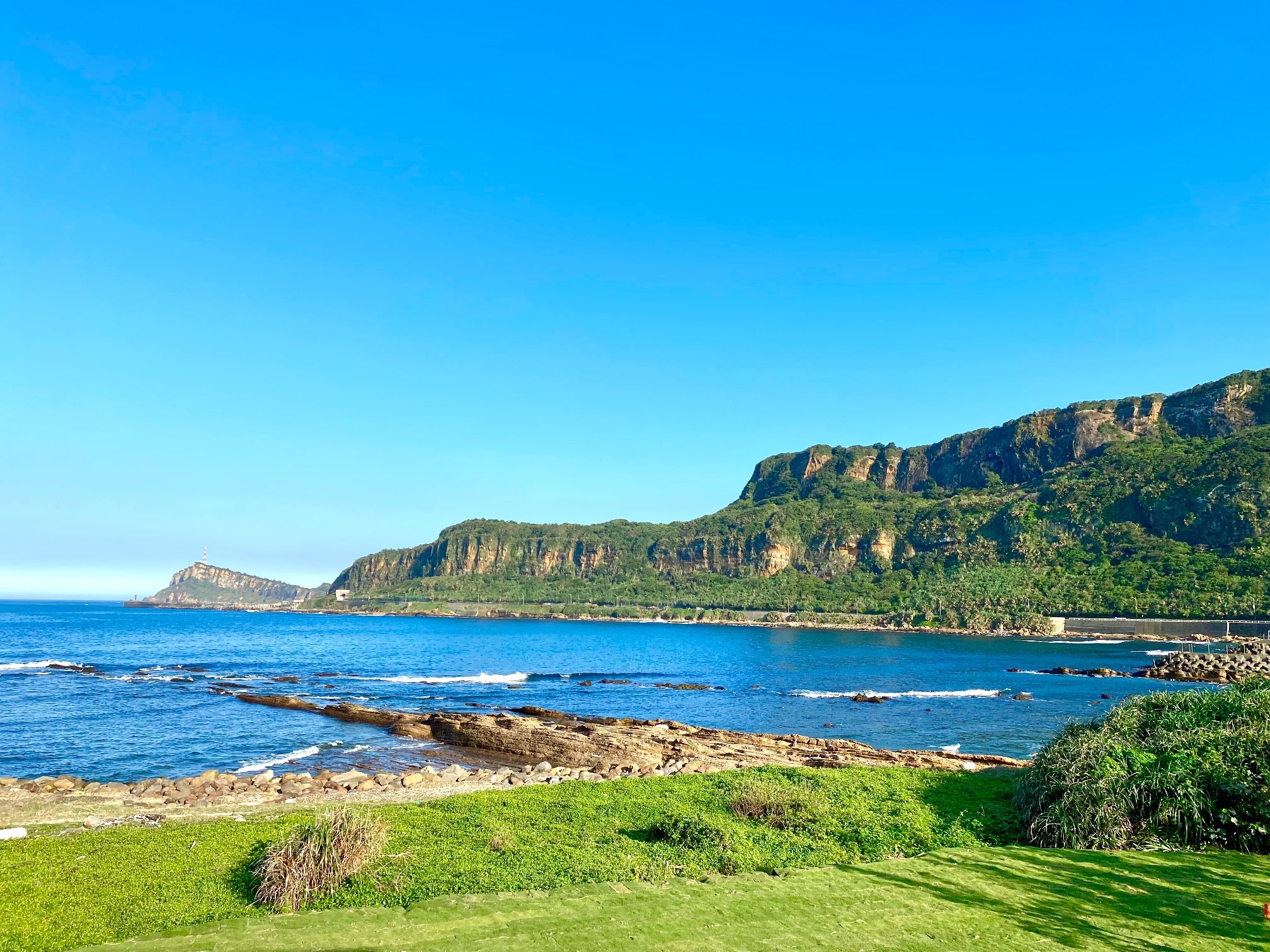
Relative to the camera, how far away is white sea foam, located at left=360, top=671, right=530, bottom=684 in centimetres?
6988

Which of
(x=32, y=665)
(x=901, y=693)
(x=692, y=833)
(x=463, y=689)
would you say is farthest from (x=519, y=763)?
(x=32, y=665)

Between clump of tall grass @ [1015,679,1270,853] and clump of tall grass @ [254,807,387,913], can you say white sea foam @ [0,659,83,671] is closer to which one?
clump of tall grass @ [254,807,387,913]

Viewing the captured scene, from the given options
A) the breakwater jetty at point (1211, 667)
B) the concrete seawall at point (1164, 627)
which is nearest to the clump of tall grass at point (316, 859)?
the breakwater jetty at point (1211, 667)

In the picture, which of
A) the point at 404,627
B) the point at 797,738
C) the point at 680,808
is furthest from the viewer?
the point at 404,627

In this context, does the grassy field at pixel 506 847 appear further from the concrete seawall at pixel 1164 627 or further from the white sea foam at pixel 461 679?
the concrete seawall at pixel 1164 627

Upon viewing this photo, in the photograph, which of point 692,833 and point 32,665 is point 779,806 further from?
point 32,665

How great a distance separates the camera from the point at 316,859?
40.1ft

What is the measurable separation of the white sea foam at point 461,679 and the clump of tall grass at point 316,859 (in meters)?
58.9

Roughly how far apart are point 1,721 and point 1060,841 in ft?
171

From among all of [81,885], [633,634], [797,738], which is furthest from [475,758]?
[633,634]

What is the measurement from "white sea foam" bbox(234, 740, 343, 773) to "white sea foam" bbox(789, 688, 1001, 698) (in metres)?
39.2

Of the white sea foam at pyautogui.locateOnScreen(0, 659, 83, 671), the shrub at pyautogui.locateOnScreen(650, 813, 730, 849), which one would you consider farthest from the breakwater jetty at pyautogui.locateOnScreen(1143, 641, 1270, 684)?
the white sea foam at pyautogui.locateOnScreen(0, 659, 83, 671)

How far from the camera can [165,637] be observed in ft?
432

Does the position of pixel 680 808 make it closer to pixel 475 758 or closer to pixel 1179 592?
pixel 475 758
